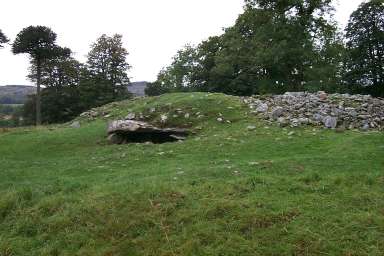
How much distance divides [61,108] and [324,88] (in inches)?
1388

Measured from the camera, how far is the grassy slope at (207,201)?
26.5 ft

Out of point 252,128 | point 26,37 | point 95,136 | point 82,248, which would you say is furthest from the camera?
point 26,37

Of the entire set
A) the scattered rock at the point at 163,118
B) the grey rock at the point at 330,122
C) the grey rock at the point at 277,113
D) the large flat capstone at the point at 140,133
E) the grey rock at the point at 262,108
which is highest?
the grey rock at the point at 262,108

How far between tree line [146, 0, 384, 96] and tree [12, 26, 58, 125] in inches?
677

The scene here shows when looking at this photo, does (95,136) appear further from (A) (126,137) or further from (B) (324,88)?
(B) (324,88)

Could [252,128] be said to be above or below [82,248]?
above

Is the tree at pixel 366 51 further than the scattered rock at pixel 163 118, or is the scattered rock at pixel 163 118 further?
the tree at pixel 366 51

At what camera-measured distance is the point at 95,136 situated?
21703mm

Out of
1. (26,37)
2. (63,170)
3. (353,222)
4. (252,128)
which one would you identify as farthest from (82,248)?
(26,37)

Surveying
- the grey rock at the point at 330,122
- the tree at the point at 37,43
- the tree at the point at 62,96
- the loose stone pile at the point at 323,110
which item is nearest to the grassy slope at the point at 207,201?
the grey rock at the point at 330,122

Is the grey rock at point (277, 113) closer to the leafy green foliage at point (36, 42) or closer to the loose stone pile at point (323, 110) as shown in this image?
the loose stone pile at point (323, 110)

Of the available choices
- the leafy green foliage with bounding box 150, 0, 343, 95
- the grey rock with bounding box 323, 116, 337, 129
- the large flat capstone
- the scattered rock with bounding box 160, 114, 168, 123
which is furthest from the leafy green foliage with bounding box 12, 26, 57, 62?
the grey rock with bounding box 323, 116, 337, 129

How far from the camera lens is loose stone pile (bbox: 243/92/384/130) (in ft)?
58.4

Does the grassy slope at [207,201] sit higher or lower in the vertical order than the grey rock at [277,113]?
lower
